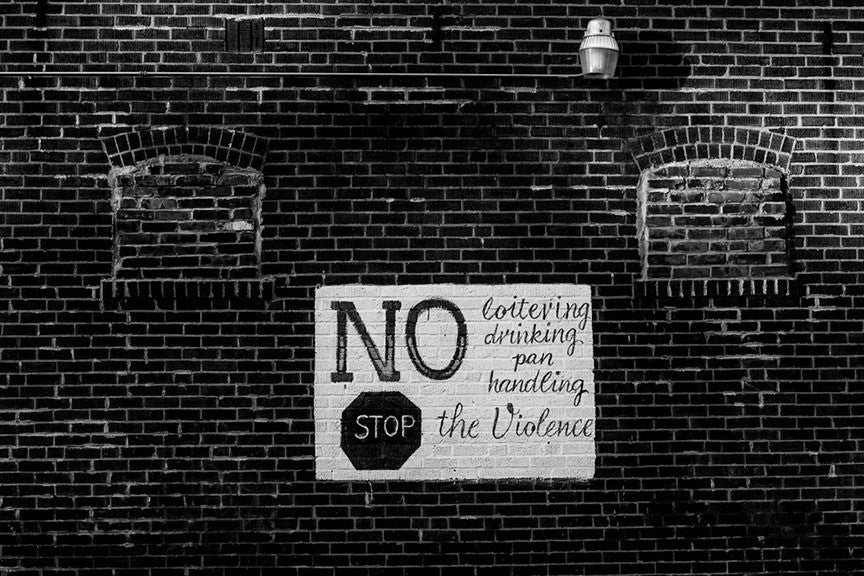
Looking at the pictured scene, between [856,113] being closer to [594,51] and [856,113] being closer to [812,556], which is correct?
[594,51]

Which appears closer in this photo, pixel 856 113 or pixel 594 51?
pixel 594 51

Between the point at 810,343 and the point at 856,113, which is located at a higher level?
the point at 856,113

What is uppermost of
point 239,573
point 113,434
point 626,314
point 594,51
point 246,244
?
point 594,51

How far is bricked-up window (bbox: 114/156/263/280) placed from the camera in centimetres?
505

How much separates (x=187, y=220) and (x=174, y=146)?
468 mm

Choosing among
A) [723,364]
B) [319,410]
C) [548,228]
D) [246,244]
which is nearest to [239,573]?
[319,410]

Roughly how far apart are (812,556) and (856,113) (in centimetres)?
284

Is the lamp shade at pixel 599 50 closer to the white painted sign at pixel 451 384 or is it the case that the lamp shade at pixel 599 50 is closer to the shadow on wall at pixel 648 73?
the shadow on wall at pixel 648 73

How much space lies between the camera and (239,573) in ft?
16.2

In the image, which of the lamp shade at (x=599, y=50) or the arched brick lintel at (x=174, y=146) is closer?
the lamp shade at (x=599, y=50)

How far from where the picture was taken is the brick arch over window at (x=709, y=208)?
5.17m

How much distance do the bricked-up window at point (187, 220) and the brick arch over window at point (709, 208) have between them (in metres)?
2.50

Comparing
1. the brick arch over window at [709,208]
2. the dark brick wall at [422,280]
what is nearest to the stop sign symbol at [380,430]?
the dark brick wall at [422,280]

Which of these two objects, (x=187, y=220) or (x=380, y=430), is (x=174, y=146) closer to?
(x=187, y=220)
